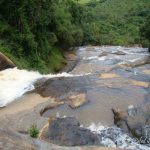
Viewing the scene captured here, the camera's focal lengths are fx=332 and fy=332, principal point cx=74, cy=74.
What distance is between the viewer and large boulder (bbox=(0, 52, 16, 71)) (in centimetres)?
2203

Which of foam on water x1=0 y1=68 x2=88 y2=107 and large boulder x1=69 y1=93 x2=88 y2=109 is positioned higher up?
large boulder x1=69 y1=93 x2=88 y2=109

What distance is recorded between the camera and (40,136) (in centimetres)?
1226

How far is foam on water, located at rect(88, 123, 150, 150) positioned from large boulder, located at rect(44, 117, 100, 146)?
443 millimetres

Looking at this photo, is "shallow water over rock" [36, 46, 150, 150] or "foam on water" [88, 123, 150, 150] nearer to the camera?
"foam on water" [88, 123, 150, 150]

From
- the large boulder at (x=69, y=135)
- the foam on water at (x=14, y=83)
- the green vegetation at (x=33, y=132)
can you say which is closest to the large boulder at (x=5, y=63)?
the foam on water at (x=14, y=83)

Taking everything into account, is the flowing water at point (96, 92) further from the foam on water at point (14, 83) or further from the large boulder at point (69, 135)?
the large boulder at point (69, 135)

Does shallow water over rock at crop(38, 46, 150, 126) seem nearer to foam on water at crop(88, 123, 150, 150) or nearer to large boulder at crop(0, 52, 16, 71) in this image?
foam on water at crop(88, 123, 150, 150)

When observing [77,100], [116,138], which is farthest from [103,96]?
[116,138]

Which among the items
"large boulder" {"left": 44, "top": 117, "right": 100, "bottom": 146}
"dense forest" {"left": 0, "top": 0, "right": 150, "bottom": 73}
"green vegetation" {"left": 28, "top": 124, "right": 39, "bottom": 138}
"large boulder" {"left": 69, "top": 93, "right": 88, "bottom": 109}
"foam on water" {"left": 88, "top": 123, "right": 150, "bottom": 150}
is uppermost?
"green vegetation" {"left": 28, "top": 124, "right": 39, "bottom": 138}

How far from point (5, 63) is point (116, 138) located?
12083 millimetres

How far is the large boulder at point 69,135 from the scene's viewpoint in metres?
11.8

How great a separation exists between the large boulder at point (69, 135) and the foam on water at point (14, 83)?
15.1 feet

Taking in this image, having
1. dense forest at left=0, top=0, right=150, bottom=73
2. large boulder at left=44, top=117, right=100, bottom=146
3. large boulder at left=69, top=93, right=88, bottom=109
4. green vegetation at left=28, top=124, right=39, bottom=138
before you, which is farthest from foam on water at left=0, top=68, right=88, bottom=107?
large boulder at left=44, top=117, right=100, bottom=146

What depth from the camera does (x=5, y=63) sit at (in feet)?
73.1
